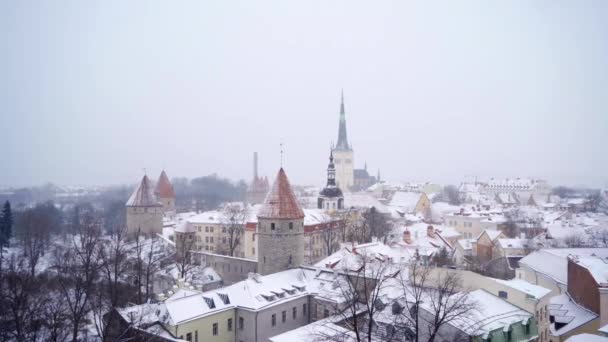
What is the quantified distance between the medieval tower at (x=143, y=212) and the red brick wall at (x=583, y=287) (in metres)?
38.7

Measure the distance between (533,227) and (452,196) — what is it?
64.0m

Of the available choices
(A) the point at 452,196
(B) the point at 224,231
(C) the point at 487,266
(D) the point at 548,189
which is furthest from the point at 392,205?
(D) the point at 548,189

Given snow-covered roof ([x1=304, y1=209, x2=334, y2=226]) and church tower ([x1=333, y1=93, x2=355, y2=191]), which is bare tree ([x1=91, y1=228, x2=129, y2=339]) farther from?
church tower ([x1=333, y1=93, x2=355, y2=191])

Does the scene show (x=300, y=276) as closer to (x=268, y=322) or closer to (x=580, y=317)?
(x=268, y=322)

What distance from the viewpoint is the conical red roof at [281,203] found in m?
31.8

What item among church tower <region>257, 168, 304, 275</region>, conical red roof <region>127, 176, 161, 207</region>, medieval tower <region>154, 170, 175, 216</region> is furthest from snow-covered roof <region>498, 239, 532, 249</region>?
medieval tower <region>154, 170, 175, 216</region>

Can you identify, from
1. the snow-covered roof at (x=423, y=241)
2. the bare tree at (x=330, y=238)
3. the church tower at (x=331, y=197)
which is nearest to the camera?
the snow-covered roof at (x=423, y=241)

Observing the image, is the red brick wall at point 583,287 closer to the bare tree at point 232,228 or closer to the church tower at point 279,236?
the church tower at point 279,236

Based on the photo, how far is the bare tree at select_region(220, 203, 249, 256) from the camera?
5203 centimetres

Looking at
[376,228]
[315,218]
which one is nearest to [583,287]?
[376,228]

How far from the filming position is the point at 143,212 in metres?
51.7

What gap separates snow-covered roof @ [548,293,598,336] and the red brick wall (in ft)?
1.17

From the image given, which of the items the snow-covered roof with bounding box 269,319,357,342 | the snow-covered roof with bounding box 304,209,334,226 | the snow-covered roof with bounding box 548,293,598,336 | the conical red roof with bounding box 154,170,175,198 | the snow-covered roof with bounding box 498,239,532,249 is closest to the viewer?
the snow-covered roof with bounding box 269,319,357,342

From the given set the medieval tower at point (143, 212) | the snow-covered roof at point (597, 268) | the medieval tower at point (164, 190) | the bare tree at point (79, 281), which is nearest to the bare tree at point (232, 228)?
the medieval tower at point (143, 212)
